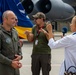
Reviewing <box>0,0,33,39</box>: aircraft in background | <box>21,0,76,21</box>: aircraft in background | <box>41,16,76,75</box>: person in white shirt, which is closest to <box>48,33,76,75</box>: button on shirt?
<box>41,16,76,75</box>: person in white shirt

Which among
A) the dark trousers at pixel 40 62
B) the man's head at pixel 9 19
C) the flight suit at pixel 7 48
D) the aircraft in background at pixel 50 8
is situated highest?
the man's head at pixel 9 19

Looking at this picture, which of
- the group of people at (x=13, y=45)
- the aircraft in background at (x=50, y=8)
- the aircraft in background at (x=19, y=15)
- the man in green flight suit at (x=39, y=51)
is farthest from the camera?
the aircraft in background at (x=50, y=8)

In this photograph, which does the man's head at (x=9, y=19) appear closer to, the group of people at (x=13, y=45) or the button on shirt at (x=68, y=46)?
the group of people at (x=13, y=45)

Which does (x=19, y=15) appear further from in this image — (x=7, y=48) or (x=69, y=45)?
(x=69, y=45)

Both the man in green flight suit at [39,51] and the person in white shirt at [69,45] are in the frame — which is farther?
the man in green flight suit at [39,51]

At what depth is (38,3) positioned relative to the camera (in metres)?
18.8

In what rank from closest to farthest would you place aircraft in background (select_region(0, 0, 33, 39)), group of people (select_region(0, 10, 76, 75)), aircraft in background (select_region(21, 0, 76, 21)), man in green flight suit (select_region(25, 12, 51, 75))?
group of people (select_region(0, 10, 76, 75)) → man in green flight suit (select_region(25, 12, 51, 75)) → aircraft in background (select_region(0, 0, 33, 39)) → aircraft in background (select_region(21, 0, 76, 21))

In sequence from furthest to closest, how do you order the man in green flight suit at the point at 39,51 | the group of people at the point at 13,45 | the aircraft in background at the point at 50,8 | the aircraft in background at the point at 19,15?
1. the aircraft in background at the point at 50,8
2. the aircraft in background at the point at 19,15
3. the man in green flight suit at the point at 39,51
4. the group of people at the point at 13,45

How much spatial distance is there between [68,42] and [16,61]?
674mm

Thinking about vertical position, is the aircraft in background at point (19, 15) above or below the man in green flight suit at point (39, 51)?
below

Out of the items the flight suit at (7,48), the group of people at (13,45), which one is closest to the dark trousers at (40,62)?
the group of people at (13,45)

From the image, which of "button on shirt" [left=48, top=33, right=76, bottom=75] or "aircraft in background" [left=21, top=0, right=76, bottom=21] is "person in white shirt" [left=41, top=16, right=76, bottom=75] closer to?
"button on shirt" [left=48, top=33, right=76, bottom=75]

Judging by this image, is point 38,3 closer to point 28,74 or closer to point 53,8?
point 53,8

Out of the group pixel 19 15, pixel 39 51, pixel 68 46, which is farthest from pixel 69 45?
pixel 19 15
